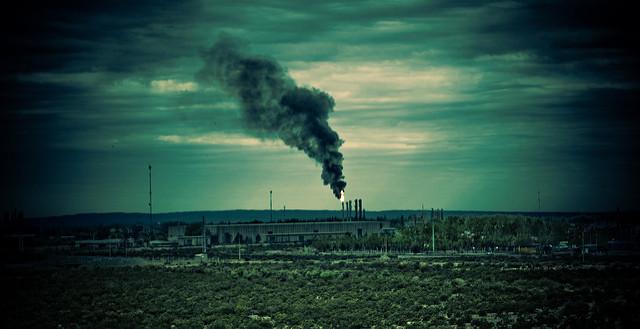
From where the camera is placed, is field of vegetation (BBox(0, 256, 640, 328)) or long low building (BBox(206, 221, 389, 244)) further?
long low building (BBox(206, 221, 389, 244))

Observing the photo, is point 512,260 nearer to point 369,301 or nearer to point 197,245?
point 369,301

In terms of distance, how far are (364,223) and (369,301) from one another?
297 feet

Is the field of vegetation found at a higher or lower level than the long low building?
lower

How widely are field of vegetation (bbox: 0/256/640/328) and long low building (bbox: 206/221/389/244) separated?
61.6 metres

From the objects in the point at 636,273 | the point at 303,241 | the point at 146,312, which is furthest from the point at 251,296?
the point at 303,241

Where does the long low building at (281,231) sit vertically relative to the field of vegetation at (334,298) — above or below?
above

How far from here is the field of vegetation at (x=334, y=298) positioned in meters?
38.3

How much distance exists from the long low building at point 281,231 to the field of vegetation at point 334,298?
2425 inches

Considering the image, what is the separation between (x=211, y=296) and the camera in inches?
1983

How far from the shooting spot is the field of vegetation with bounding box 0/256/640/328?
3834 cm

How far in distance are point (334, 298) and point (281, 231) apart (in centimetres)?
8555

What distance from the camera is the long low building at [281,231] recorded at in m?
132

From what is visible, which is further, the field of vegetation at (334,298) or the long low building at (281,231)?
the long low building at (281,231)

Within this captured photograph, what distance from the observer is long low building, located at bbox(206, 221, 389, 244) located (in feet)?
432
